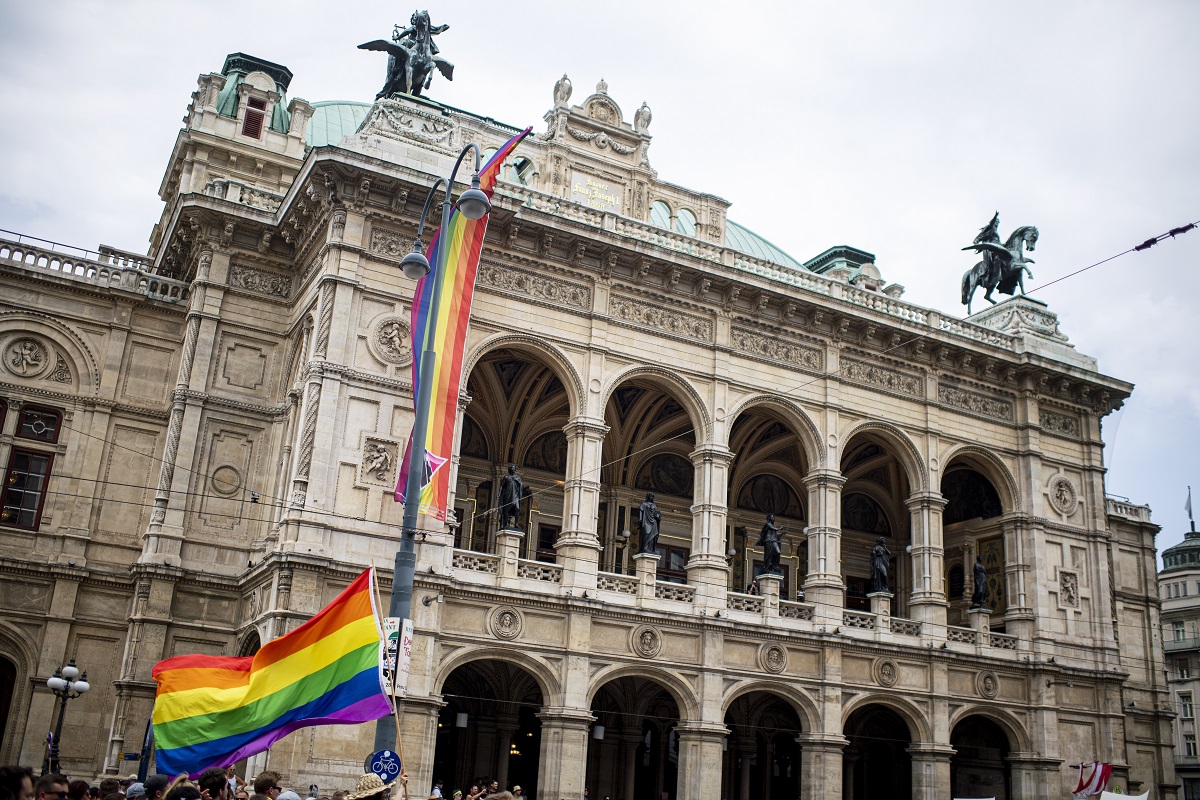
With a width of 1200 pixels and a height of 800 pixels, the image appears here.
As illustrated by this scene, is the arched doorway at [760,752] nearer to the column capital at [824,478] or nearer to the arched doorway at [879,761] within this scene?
the arched doorway at [879,761]

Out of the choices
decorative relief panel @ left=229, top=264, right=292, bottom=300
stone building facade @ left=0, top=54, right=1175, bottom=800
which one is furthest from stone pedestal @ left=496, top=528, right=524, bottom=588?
decorative relief panel @ left=229, top=264, right=292, bottom=300

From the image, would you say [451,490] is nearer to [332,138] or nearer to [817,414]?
[817,414]

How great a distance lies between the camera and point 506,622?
2436 centimetres

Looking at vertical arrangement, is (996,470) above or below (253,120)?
below

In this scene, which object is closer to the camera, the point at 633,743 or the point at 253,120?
the point at 633,743

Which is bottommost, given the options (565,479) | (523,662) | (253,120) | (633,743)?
(633,743)

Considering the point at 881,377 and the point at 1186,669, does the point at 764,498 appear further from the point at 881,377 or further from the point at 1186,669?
the point at 1186,669

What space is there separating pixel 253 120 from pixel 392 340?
13.0 metres

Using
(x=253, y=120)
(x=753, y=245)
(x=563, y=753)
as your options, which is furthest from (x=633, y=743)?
(x=253, y=120)

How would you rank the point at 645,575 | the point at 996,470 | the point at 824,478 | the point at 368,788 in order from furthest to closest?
the point at 996,470 < the point at 824,478 < the point at 645,575 < the point at 368,788

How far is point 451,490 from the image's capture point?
24734 millimetres

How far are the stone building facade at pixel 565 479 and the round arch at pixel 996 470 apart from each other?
0.44 feet

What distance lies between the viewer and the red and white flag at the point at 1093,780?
2928 centimetres

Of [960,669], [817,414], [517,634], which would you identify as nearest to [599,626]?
[517,634]
